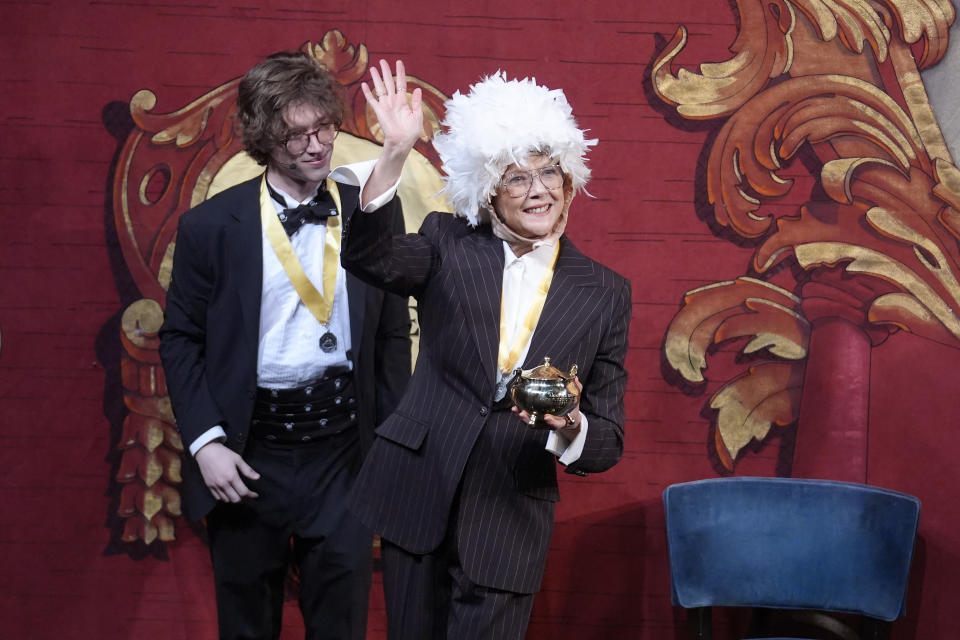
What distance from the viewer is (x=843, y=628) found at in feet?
11.3

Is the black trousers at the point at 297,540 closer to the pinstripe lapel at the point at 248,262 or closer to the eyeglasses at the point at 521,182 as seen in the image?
the pinstripe lapel at the point at 248,262

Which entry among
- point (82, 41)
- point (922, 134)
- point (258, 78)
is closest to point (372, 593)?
point (258, 78)

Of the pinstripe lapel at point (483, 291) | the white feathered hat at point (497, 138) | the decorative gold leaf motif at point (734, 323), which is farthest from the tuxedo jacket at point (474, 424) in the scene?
the decorative gold leaf motif at point (734, 323)

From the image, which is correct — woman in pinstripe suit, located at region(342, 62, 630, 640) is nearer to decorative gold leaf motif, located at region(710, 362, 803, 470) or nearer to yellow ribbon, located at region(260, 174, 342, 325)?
yellow ribbon, located at region(260, 174, 342, 325)

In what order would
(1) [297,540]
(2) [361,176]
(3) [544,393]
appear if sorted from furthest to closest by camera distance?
(1) [297,540] → (2) [361,176] → (3) [544,393]

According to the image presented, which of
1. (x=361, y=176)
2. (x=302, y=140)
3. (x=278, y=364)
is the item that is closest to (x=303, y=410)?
(x=278, y=364)

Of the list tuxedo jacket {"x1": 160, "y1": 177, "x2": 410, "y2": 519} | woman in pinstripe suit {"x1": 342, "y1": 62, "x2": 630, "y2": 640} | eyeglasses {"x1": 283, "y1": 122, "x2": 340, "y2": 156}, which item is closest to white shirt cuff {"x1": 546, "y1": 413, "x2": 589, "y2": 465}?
woman in pinstripe suit {"x1": 342, "y1": 62, "x2": 630, "y2": 640}

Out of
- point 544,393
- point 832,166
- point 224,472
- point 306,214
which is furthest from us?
point 832,166

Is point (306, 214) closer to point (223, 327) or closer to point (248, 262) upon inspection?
point (248, 262)

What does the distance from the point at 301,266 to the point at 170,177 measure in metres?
0.79

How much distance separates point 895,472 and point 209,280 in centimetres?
224

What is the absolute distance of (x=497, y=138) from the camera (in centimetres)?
243

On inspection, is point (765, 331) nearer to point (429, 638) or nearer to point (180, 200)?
point (429, 638)

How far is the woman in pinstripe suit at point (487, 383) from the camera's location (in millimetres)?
2398
